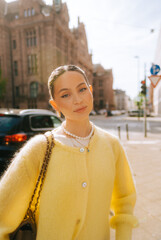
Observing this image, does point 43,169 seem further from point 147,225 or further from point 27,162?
point 147,225

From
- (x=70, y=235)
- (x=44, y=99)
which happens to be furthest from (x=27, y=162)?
(x=44, y=99)

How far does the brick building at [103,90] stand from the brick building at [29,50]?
32106 millimetres

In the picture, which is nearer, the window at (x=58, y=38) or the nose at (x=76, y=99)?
the nose at (x=76, y=99)

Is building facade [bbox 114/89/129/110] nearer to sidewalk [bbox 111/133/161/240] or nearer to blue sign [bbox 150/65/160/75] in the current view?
blue sign [bbox 150/65/160/75]

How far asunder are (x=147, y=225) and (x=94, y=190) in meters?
1.97

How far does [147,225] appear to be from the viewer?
8.00ft

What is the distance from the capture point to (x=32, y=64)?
32281 millimetres

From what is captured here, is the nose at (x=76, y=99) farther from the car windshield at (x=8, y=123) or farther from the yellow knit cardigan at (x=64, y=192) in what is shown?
the car windshield at (x=8, y=123)

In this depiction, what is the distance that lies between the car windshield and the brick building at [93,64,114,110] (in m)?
60.1

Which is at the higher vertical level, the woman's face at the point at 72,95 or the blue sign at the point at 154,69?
the blue sign at the point at 154,69

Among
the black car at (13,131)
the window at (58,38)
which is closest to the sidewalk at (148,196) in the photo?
the black car at (13,131)

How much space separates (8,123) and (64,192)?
3195 millimetres

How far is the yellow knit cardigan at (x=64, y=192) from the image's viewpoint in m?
0.93

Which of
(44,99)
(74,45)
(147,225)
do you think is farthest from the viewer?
(74,45)
